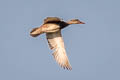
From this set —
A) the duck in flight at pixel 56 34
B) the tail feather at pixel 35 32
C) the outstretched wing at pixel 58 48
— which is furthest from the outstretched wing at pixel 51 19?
the outstretched wing at pixel 58 48

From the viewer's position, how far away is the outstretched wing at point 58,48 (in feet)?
103

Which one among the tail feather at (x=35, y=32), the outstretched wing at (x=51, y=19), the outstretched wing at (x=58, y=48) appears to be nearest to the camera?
the outstretched wing at (x=51, y=19)

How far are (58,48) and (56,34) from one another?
2.08 feet

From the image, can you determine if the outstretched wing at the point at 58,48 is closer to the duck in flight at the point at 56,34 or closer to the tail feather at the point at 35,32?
the duck in flight at the point at 56,34

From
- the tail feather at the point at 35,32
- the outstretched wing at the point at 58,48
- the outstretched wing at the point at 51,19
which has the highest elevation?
the outstretched wing at the point at 51,19

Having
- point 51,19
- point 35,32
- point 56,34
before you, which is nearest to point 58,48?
point 56,34

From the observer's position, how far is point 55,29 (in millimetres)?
31297

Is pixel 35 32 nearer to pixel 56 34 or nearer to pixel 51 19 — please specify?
pixel 51 19

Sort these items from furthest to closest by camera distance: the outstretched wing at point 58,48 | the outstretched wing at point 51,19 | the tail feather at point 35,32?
1. the outstretched wing at point 58,48
2. the tail feather at point 35,32
3. the outstretched wing at point 51,19

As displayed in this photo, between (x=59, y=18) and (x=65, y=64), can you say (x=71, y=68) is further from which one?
(x=59, y=18)

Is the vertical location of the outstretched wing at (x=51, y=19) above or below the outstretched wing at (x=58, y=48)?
above

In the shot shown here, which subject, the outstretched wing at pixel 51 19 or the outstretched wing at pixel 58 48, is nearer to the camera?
the outstretched wing at pixel 51 19

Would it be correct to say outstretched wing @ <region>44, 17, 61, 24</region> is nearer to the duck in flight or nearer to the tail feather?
the duck in flight

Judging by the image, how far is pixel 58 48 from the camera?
31.9m
